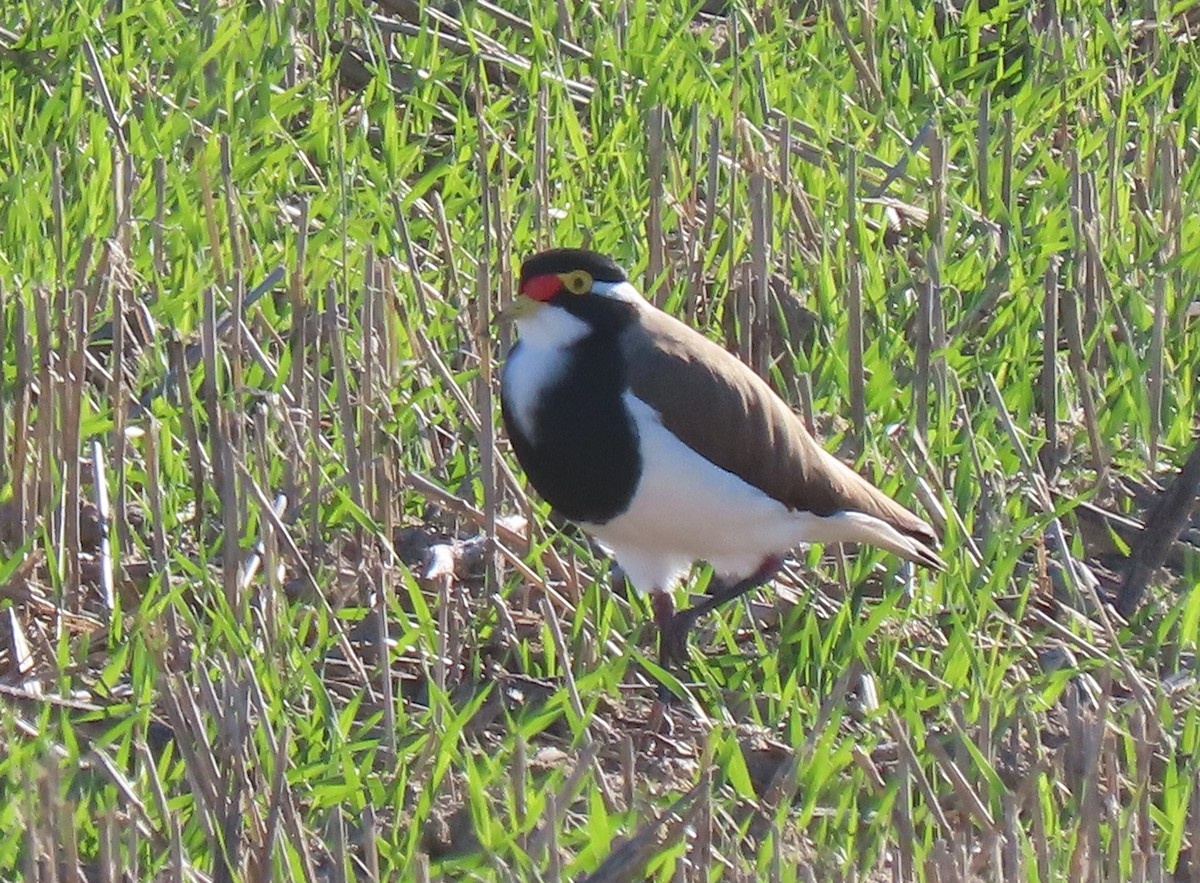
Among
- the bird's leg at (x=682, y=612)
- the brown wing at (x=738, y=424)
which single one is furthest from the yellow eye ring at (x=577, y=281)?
the bird's leg at (x=682, y=612)

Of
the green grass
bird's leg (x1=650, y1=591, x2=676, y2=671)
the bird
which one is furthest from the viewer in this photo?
bird's leg (x1=650, y1=591, x2=676, y2=671)

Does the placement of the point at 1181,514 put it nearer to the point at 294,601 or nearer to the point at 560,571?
the point at 560,571

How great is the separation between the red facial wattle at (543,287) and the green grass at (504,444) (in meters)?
0.19

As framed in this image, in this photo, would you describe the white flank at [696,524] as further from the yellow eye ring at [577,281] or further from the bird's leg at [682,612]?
the yellow eye ring at [577,281]

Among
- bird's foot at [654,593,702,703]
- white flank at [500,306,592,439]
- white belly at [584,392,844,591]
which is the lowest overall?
bird's foot at [654,593,702,703]

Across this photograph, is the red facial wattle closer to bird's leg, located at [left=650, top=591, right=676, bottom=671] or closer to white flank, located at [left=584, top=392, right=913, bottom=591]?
white flank, located at [left=584, top=392, right=913, bottom=591]

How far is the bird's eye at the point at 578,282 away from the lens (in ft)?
15.1

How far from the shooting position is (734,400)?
474cm

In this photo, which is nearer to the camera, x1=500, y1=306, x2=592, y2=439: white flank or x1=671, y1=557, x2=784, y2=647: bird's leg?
x1=500, y1=306, x2=592, y2=439: white flank

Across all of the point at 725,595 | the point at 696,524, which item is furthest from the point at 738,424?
the point at 725,595

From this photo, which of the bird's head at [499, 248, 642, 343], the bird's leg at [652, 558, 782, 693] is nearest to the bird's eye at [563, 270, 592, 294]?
the bird's head at [499, 248, 642, 343]

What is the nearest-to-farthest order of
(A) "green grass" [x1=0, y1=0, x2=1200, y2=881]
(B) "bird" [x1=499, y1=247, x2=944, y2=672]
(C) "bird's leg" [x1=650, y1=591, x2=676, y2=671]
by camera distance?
(A) "green grass" [x1=0, y1=0, x2=1200, y2=881]
(B) "bird" [x1=499, y1=247, x2=944, y2=672]
(C) "bird's leg" [x1=650, y1=591, x2=676, y2=671]

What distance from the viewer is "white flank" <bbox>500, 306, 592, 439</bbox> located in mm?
4586

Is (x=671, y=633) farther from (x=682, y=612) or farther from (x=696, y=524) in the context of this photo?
(x=696, y=524)
